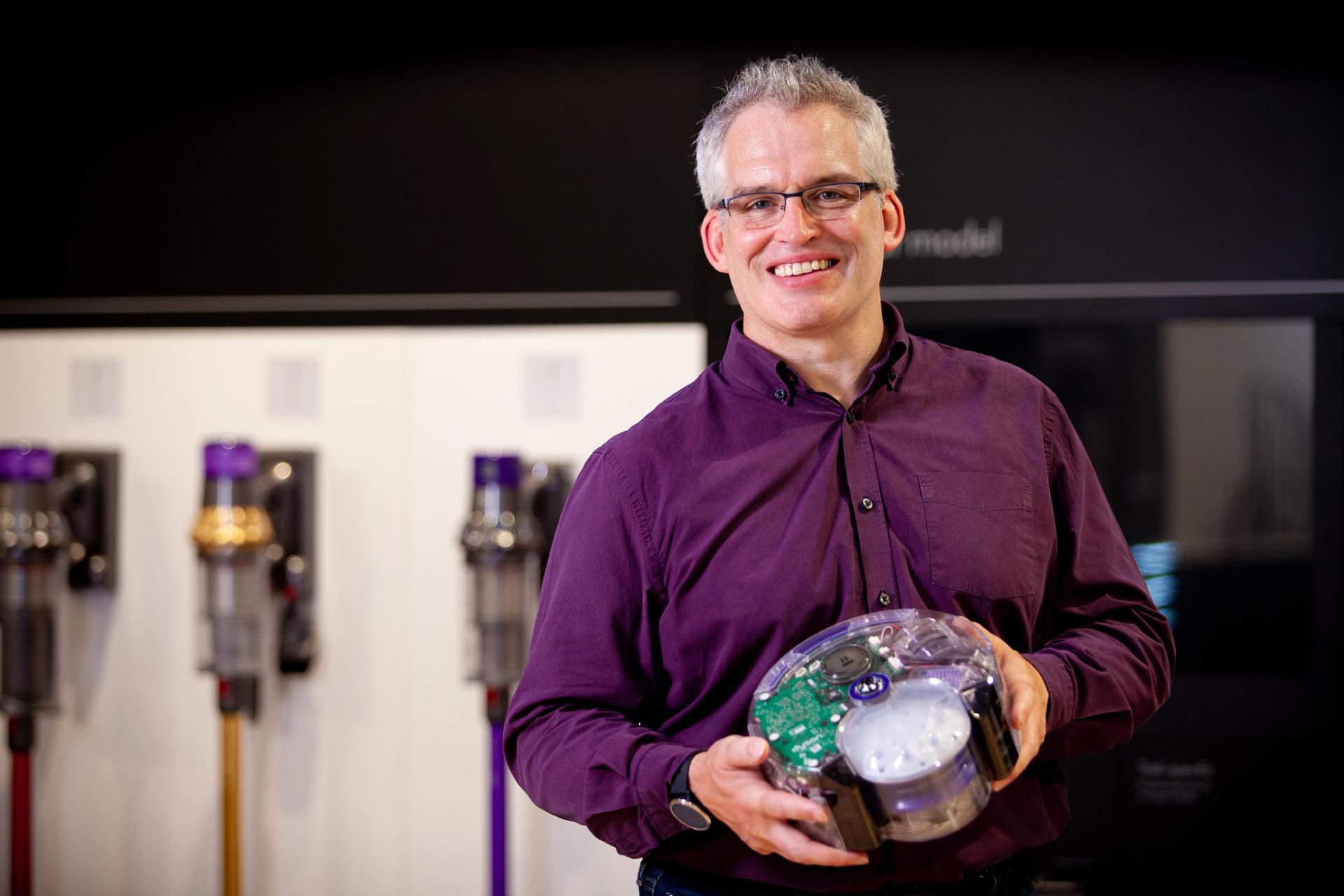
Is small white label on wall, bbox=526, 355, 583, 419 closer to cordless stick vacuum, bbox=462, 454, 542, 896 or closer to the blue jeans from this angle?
cordless stick vacuum, bbox=462, 454, 542, 896

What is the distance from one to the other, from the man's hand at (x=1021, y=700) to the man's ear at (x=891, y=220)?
0.45m

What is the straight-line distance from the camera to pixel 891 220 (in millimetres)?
1330

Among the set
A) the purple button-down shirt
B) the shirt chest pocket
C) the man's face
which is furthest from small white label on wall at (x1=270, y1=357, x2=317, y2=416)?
the shirt chest pocket

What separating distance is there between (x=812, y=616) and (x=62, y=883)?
225 centimetres

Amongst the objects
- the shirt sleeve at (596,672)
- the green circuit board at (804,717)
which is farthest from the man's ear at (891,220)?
the green circuit board at (804,717)

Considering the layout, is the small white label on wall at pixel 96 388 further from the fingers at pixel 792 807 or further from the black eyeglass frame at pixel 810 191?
the fingers at pixel 792 807

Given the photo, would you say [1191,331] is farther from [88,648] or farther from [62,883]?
[62,883]

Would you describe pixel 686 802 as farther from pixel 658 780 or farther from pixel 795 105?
pixel 795 105

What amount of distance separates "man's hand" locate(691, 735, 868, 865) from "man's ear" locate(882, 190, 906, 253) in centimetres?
56

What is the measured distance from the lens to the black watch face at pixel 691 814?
1.13 metres

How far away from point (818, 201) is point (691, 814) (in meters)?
0.60

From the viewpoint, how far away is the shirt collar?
52.1 inches

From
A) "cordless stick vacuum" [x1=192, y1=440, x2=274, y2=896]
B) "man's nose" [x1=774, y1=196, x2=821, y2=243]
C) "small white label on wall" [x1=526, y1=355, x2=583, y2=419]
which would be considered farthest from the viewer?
"small white label on wall" [x1=526, y1=355, x2=583, y2=419]

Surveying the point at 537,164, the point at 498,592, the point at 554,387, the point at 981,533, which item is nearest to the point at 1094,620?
the point at 981,533
